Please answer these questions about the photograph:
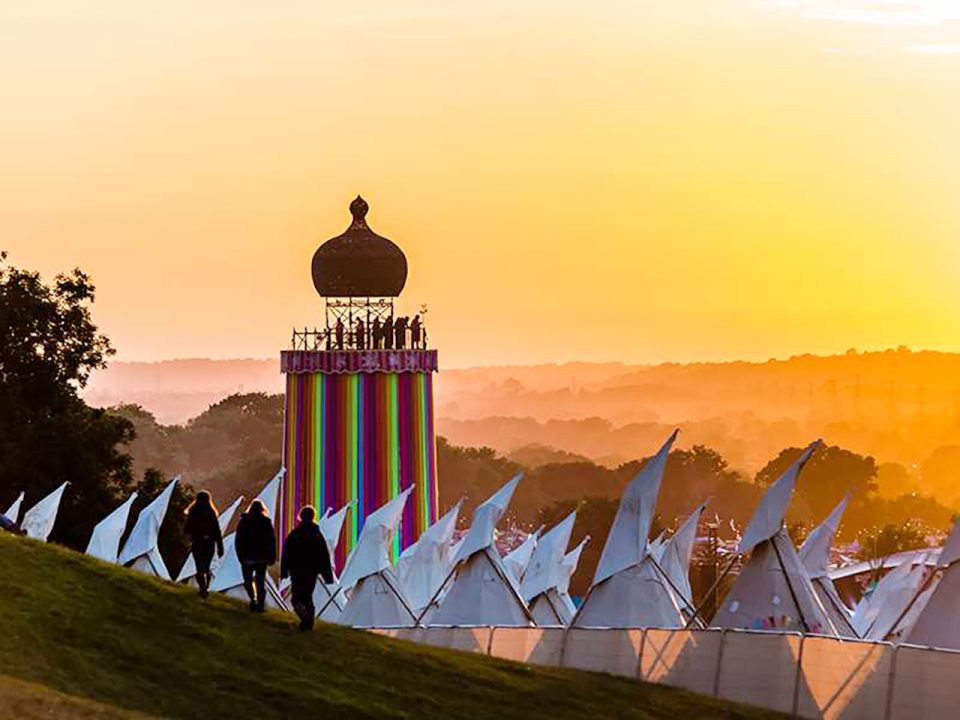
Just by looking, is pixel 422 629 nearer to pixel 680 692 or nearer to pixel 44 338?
pixel 680 692

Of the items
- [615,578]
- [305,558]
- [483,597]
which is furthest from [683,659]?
[483,597]

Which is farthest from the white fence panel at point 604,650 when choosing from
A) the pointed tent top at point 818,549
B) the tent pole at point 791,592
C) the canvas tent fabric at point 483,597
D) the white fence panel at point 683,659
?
the pointed tent top at point 818,549

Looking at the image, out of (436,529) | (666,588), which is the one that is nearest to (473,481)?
(436,529)

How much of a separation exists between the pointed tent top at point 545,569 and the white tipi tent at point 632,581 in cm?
830

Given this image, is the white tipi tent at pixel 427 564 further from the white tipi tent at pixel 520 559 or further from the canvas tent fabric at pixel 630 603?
the canvas tent fabric at pixel 630 603

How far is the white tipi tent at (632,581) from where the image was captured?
4647 cm

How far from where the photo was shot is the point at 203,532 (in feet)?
105

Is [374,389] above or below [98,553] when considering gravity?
above

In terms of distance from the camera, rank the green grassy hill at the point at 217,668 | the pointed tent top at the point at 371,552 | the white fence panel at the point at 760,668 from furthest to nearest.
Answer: the pointed tent top at the point at 371,552 < the white fence panel at the point at 760,668 < the green grassy hill at the point at 217,668

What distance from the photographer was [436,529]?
2328 inches

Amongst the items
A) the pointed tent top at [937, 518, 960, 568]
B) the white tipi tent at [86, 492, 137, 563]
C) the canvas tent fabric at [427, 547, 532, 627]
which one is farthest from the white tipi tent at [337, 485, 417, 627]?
the pointed tent top at [937, 518, 960, 568]

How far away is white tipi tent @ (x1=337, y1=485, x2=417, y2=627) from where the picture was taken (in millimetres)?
53062

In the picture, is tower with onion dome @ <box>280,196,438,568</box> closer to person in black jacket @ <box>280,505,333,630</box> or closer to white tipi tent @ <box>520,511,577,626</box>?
white tipi tent @ <box>520,511,577,626</box>

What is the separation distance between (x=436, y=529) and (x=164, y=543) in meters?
9.87
